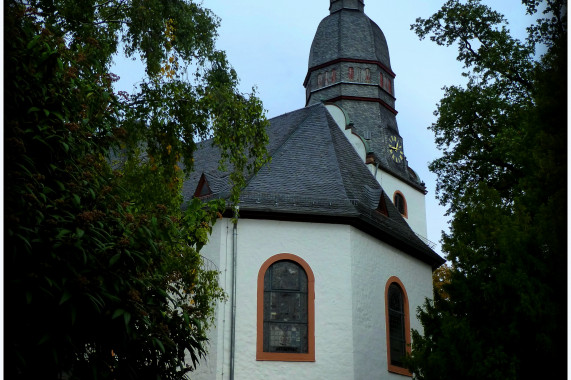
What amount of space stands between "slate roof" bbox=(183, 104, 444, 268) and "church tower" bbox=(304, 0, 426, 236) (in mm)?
4994

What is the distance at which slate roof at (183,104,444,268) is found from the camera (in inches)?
566

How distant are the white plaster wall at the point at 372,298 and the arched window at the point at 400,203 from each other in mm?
7702

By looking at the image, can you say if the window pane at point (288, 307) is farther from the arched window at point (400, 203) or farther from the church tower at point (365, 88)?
the arched window at point (400, 203)

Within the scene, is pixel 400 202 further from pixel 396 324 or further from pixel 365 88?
pixel 396 324

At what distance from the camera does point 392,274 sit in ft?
50.5

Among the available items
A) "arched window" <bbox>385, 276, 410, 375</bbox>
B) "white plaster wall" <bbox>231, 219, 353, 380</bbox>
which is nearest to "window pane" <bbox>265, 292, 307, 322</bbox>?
"white plaster wall" <bbox>231, 219, 353, 380</bbox>

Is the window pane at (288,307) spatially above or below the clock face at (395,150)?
below

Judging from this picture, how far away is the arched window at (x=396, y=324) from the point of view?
48.3 ft

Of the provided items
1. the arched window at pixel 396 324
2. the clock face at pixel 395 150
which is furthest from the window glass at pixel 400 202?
the arched window at pixel 396 324

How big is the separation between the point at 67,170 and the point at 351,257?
8.88 metres

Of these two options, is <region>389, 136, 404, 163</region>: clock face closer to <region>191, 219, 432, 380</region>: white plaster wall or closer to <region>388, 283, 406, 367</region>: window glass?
<region>388, 283, 406, 367</region>: window glass

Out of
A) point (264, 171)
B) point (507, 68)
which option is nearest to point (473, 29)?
point (507, 68)

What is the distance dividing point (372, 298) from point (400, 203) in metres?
9.63

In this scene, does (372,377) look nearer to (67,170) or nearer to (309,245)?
(309,245)
